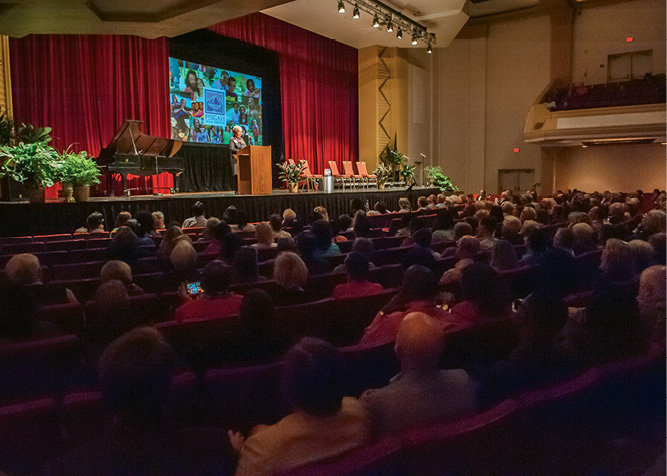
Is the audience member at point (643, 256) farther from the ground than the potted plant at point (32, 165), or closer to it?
closer to it

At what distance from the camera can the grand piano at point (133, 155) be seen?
25.9 ft

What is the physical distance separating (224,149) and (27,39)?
4.76 meters

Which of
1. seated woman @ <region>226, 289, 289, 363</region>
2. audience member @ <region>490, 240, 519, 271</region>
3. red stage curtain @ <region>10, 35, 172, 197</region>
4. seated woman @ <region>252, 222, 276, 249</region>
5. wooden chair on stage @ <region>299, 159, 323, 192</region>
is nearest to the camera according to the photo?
seated woman @ <region>226, 289, 289, 363</region>

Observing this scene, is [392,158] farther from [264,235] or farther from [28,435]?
[28,435]

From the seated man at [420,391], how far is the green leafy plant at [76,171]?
21.0 ft

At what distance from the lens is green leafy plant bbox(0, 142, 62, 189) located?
623cm

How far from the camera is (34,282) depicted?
→ 9.45ft

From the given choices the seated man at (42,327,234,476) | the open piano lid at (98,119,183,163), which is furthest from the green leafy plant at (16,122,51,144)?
the seated man at (42,327,234,476)

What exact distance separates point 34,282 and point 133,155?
18.3ft

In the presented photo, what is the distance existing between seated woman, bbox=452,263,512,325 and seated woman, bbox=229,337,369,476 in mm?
1097

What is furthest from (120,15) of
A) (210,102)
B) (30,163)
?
(210,102)

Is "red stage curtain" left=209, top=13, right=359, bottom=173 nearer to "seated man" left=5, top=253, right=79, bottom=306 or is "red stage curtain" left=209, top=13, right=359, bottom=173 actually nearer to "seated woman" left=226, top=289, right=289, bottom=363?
"seated man" left=5, top=253, right=79, bottom=306

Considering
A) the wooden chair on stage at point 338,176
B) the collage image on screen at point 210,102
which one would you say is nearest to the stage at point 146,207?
the wooden chair on stage at point 338,176

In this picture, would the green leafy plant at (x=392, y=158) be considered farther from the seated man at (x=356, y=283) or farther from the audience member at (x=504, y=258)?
the seated man at (x=356, y=283)
